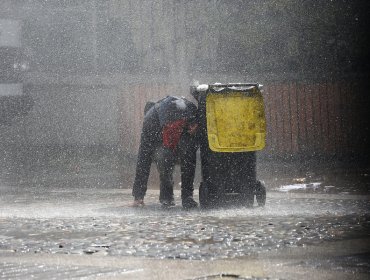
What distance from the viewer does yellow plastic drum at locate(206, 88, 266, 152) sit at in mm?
12492

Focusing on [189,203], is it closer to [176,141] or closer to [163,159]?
[163,159]

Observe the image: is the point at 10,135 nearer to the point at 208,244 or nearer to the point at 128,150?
the point at 128,150

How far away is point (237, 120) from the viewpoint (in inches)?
494

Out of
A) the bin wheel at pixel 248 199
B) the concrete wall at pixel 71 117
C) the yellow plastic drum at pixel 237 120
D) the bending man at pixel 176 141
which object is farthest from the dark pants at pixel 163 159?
the concrete wall at pixel 71 117

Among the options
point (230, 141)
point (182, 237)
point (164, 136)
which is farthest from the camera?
point (164, 136)

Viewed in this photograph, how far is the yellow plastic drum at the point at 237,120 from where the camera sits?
41.0 feet

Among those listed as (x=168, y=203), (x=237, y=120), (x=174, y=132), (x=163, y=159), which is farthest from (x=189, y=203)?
(x=237, y=120)

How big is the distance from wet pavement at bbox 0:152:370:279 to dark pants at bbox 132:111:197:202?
0.82 feet

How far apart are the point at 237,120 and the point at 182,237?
305 cm

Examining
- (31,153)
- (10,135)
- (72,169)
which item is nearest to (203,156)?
(72,169)

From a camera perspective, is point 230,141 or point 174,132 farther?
point 174,132

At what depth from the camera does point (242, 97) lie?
12.5 metres

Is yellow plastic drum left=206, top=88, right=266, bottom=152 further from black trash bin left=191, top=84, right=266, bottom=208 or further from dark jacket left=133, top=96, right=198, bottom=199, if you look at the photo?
dark jacket left=133, top=96, right=198, bottom=199

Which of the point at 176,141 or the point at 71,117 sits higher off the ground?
the point at 176,141
